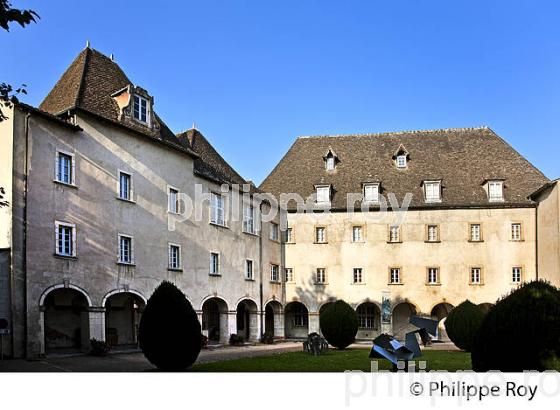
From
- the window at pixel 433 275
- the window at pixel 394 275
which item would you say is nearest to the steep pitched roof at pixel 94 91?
the window at pixel 394 275

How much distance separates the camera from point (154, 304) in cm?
1428

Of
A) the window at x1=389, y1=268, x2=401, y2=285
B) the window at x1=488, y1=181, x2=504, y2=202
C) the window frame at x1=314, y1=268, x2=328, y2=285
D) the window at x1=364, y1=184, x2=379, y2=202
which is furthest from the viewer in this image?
the window at x1=364, y1=184, x2=379, y2=202

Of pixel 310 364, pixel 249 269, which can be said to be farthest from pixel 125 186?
pixel 249 269

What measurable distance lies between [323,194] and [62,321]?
56.6ft

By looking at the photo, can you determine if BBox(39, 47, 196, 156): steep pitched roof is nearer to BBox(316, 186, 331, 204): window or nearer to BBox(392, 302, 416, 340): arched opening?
BBox(316, 186, 331, 204): window

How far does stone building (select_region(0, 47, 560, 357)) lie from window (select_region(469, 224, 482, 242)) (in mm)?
138

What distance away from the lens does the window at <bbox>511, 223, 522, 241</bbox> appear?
32.0 meters

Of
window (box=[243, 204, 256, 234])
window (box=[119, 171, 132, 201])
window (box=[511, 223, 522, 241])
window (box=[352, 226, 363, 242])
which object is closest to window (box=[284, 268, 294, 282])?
window (box=[352, 226, 363, 242])

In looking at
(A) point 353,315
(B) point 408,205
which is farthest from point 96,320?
(B) point 408,205

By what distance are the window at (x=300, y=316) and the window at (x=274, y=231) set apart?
15.3 ft

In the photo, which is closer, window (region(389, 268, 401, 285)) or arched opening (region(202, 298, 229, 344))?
arched opening (region(202, 298, 229, 344))

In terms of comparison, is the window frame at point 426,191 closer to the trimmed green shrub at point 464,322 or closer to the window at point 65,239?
the trimmed green shrub at point 464,322

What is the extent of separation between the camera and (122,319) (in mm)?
24062

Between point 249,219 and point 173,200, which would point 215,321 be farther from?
point 173,200
